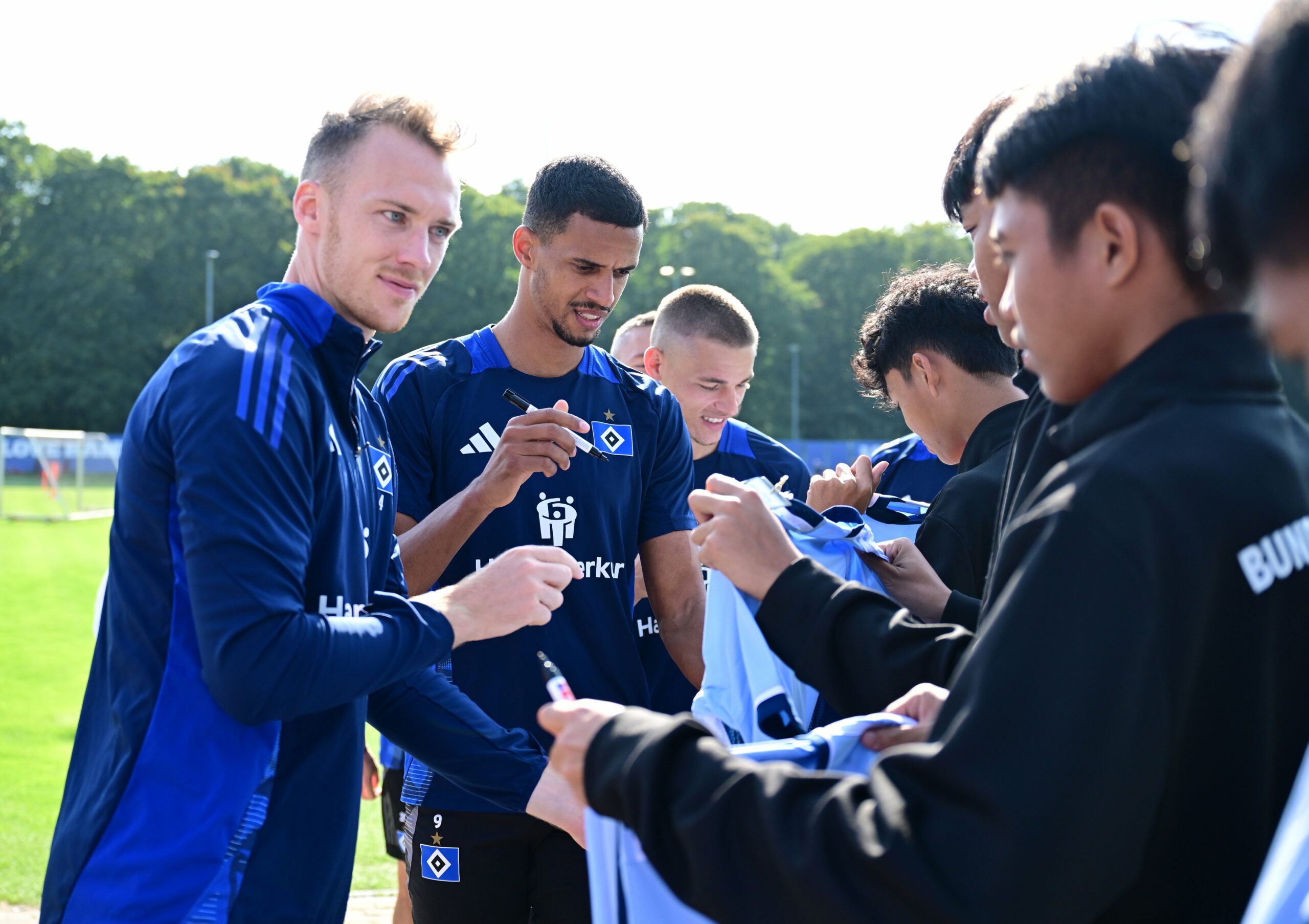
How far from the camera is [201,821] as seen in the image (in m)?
2.02

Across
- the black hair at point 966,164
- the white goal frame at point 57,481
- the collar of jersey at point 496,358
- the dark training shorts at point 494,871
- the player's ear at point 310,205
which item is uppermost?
the black hair at point 966,164

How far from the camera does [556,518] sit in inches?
146

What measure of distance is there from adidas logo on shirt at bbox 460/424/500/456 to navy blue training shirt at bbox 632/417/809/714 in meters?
1.23

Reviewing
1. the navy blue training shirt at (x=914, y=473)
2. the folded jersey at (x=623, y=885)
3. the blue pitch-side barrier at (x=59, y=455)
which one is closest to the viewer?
the folded jersey at (x=623, y=885)

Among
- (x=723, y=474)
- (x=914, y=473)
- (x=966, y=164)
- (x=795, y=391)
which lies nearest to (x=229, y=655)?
(x=966, y=164)

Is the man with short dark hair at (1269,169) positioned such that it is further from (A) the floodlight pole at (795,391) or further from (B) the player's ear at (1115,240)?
(A) the floodlight pole at (795,391)

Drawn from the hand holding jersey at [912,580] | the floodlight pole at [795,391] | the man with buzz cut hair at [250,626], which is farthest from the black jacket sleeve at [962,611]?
the floodlight pole at [795,391]

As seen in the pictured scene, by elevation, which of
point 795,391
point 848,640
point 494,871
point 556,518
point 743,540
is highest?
point 743,540

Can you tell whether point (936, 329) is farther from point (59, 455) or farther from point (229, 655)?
point (59, 455)

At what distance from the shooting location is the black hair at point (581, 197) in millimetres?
3898

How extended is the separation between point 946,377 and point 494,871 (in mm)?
2180

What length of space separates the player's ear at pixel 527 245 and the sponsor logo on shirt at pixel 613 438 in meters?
0.66

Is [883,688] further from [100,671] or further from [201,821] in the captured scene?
[100,671]

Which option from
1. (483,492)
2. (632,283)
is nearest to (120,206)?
(632,283)
